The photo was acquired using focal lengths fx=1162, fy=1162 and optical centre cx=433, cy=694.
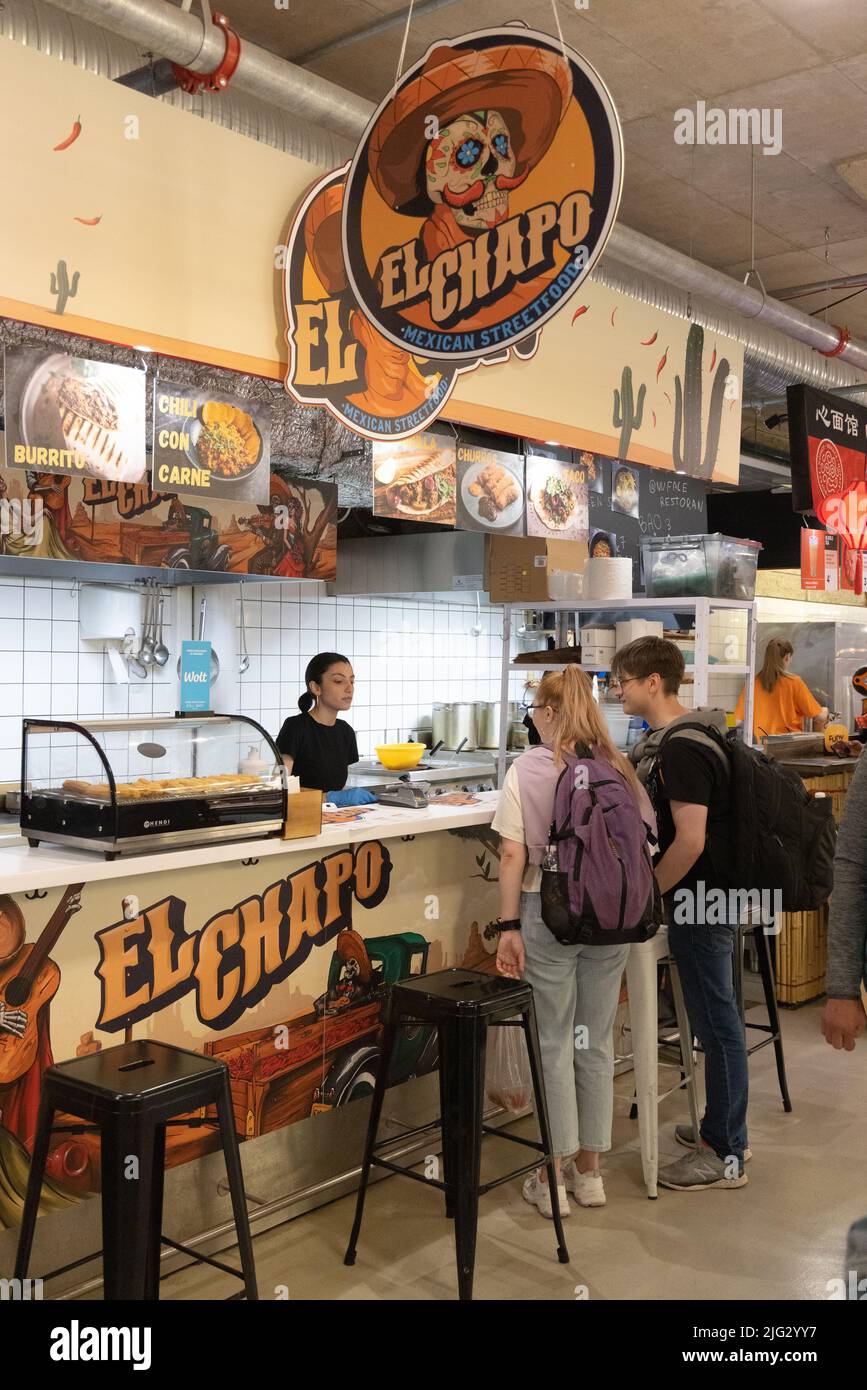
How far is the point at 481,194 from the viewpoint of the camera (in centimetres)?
293

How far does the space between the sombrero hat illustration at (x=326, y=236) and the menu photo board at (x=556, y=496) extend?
125 cm

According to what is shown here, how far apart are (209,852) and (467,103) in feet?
6.75

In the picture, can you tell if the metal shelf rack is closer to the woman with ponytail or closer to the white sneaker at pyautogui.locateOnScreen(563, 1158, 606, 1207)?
the woman with ponytail

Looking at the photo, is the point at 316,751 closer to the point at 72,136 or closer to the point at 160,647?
the point at 160,647

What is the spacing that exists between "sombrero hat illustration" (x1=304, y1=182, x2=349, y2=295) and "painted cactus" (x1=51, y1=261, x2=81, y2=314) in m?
0.83

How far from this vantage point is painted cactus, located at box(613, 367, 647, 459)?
4820 mm

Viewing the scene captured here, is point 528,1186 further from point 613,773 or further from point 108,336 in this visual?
point 108,336

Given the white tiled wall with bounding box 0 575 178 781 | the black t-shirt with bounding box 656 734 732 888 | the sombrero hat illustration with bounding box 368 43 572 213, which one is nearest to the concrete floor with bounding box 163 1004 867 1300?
the black t-shirt with bounding box 656 734 732 888

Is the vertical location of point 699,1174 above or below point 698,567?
below

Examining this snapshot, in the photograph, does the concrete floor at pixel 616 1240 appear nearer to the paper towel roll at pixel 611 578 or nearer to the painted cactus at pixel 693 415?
the paper towel roll at pixel 611 578

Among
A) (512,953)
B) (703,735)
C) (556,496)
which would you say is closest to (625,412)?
(556,496)

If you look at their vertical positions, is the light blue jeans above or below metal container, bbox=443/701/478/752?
below

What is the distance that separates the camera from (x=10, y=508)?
532cm
